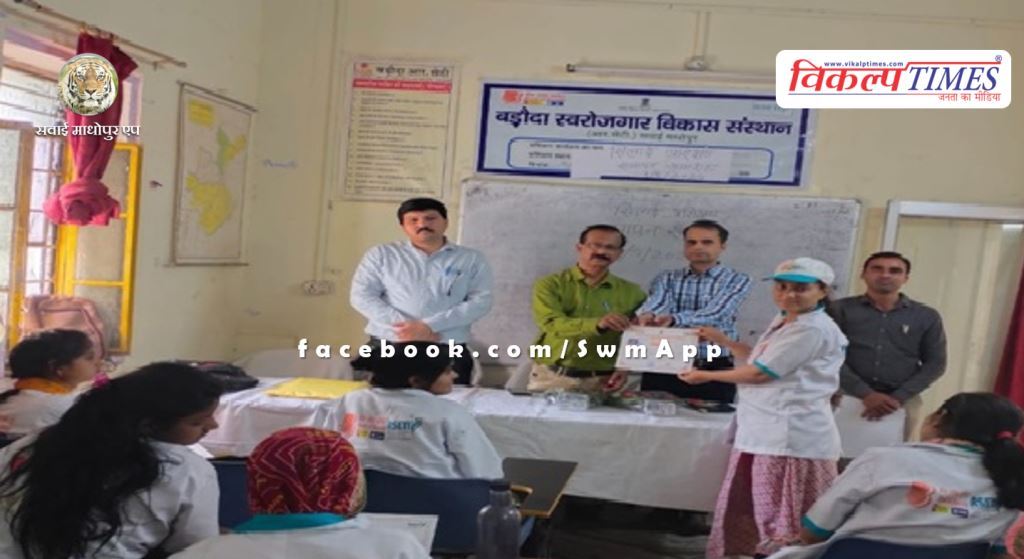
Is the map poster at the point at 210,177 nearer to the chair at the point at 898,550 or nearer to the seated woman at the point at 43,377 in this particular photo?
the seated woman at the point at 43,377

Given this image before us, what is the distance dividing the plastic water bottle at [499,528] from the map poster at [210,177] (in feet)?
9.70

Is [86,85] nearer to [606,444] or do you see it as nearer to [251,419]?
[251,419]

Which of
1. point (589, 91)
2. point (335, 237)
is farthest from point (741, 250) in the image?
point (335, 237)

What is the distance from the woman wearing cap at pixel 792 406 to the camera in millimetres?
2896

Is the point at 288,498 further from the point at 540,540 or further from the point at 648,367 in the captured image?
the point at 648,367

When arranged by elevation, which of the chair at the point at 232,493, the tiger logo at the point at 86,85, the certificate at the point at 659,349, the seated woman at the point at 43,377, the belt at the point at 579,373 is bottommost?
the chair at the point at 232,493

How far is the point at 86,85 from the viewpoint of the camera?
321cm

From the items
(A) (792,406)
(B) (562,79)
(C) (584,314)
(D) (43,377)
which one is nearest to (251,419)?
(D) (43,377)

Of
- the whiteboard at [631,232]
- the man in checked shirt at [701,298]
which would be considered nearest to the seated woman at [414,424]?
the man in checked shirt at [701,298]

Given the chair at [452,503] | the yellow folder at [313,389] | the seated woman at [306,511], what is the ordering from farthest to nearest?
the yellow folder at [313,389], the chair at [452,503], the seated woman at [306,511]

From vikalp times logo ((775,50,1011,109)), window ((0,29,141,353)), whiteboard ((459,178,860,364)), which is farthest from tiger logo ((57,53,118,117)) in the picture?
vikalp times logo ((775,50,1011,109))

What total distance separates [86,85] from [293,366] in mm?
2059

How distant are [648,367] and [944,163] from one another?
2629mm

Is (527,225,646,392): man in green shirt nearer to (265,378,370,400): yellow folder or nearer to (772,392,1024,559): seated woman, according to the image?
(265,378,370,400): yellow folder
